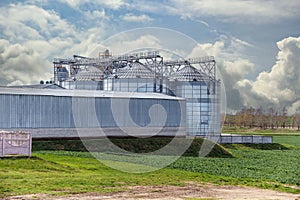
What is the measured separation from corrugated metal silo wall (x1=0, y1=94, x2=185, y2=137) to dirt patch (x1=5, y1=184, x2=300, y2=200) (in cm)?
3011

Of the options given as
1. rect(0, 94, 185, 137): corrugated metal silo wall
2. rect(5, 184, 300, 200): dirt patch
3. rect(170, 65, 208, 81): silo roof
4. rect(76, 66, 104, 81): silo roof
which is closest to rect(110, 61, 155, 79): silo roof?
rect(170, 65, 208, 81): silo roof

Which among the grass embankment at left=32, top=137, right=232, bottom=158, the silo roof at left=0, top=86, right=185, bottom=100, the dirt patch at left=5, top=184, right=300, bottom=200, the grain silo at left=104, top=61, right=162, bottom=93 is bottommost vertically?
the dirt patch at left=5, top=184, right=300, bottom=200

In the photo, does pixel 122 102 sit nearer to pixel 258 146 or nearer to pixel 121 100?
pixel 121 100

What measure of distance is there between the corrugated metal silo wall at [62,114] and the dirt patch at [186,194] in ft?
98.8

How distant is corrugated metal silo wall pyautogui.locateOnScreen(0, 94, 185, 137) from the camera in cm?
5738

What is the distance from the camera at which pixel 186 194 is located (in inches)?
1129

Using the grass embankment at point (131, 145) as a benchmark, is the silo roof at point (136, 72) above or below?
above

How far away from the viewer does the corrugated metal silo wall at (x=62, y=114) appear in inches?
2259

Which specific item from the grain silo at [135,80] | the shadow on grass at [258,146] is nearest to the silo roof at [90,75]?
the grain silo at [135,80]

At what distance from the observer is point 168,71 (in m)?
99.4

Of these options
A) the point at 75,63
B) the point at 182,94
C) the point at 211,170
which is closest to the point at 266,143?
the point at 182,94

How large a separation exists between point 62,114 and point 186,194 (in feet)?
114

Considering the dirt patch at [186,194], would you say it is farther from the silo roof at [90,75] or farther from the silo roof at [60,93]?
the silo roof at [90,75]

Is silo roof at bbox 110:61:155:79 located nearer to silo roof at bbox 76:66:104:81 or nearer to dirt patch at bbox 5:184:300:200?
silo roof at bbox 76:66:104:81
